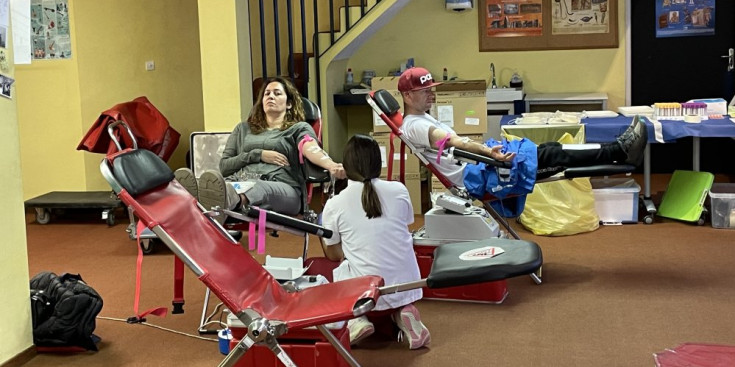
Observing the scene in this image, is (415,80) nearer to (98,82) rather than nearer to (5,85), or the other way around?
(5,85)

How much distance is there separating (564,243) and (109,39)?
13.9ft

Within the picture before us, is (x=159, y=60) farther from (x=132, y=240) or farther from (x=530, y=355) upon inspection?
(x=530, y=355)

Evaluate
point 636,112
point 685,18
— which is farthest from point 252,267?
point 685,18

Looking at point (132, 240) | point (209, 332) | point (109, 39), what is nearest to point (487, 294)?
point (209, 332)

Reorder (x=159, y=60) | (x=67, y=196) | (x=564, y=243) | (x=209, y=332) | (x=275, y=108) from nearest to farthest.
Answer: (x=209, y=332), (x=275, y=108), (x=564, y=243), (x=67, y=196), (x=159, y=60)

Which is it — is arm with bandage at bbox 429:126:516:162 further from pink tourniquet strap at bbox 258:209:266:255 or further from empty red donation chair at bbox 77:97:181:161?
empty red donation chair at bbox 77:97:181:161

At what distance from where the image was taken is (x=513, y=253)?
291cm

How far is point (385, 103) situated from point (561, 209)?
1.71m

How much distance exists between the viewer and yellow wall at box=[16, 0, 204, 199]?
762 cm

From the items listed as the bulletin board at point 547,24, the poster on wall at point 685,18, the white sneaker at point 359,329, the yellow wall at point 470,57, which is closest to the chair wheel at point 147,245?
the white sneaker at point 359,329

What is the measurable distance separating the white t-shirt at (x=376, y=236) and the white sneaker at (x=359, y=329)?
9cm

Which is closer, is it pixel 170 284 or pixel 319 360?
pixel 319 360

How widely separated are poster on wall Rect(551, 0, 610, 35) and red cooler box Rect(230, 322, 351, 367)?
5655 millimetres

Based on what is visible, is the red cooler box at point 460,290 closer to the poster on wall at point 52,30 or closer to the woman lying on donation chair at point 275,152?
the woman lying on donation chair at point 275,152
